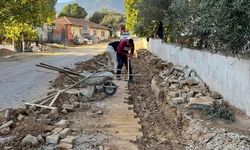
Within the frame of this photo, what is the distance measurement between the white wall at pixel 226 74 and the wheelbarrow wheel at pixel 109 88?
2.76 m

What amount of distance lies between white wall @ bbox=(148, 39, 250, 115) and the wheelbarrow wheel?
2756 mm

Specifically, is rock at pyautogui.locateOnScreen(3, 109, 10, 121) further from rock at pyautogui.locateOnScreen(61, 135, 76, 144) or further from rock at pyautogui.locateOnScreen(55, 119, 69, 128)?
rock at pyautogui.locateOnScreen(61, 135, 76, 144)

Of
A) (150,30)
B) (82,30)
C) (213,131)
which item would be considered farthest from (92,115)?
(82,30)

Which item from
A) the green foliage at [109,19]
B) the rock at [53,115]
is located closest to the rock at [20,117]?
the rock at [53,115]

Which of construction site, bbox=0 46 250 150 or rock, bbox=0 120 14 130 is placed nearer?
construction site, bbox=0 46 250 150

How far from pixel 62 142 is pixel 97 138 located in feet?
2.64

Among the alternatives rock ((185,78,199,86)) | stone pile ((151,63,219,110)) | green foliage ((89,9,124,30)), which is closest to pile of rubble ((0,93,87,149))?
stone pile ((151,63,219,110))

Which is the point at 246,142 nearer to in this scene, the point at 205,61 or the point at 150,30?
the point at 205,61

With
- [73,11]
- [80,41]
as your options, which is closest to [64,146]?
[80,41]

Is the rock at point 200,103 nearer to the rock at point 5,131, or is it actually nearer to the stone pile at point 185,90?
the stone pile at point 185,90

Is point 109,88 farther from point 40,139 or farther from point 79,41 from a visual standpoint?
point 79,41

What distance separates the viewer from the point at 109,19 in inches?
4040

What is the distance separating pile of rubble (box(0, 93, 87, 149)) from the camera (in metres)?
7.64

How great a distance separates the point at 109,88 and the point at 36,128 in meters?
4.67
